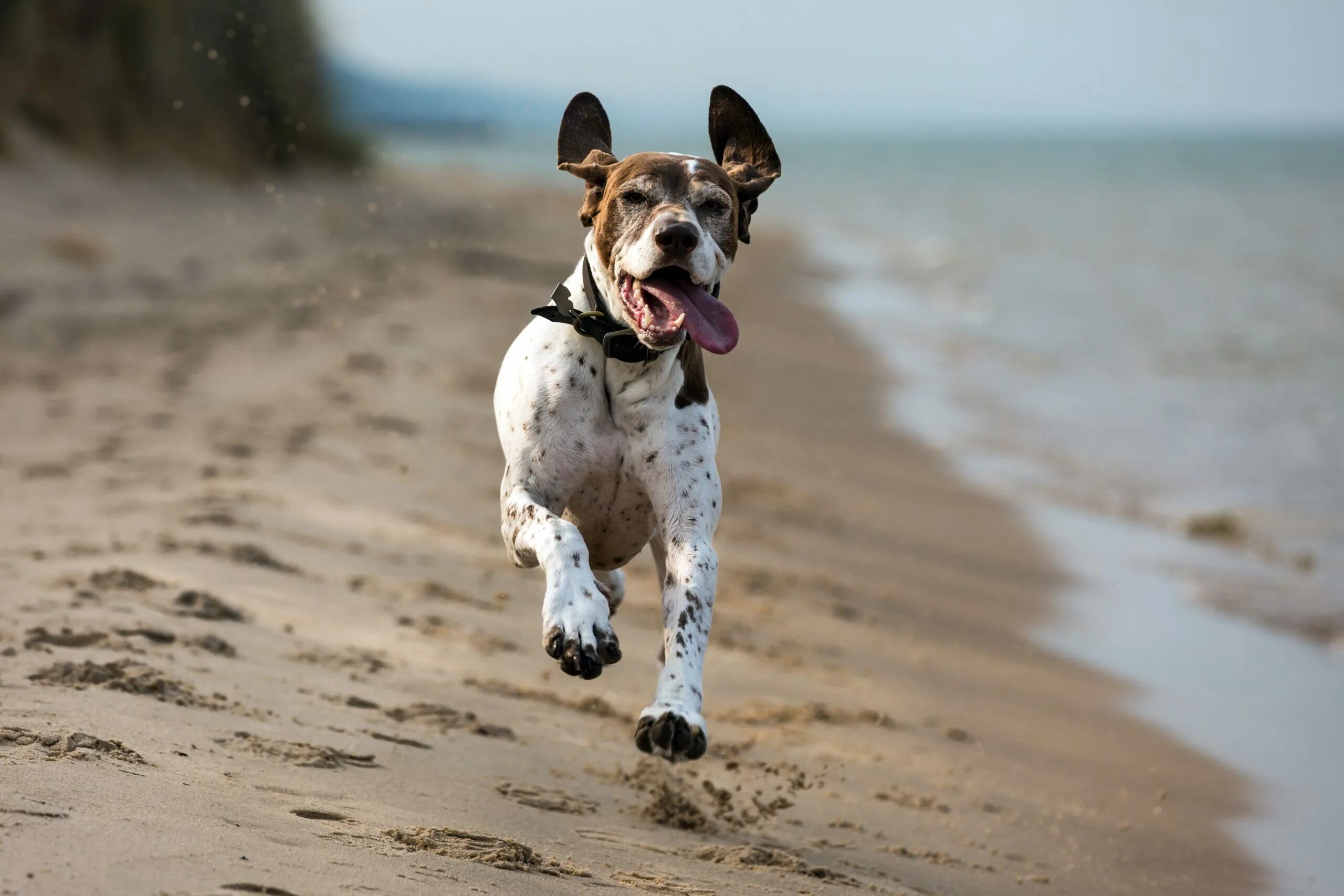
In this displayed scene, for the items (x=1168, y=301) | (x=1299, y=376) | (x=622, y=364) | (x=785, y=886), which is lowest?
(x=785, y=886)

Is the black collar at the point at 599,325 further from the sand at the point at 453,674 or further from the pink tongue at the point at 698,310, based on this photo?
the sand at the point at 453,674

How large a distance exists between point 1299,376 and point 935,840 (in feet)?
45.1

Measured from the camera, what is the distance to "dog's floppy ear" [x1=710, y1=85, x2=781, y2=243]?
4863mm

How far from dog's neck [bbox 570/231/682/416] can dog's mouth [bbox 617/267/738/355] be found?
14cm

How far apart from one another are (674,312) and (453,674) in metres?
2.31

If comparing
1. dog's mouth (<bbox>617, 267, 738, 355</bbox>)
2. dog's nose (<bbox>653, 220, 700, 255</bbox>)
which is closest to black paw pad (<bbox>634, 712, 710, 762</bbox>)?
dog's mouth (<bbox>617, 267, 738, 355</bbox>)

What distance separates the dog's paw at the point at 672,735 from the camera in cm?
380

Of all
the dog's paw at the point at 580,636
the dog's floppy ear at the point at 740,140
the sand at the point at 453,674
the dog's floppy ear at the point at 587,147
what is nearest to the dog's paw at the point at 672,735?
the dog's paw at the point at 580,636

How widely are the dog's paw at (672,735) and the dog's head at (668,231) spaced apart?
949 mm

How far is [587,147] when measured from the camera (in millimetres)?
4945

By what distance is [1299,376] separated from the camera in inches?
680

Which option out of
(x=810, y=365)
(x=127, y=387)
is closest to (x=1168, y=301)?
(x=810, y=365)

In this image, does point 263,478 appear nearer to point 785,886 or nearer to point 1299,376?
point 785,886

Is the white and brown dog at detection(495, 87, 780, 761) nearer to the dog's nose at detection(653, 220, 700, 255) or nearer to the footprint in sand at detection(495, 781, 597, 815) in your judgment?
the dog's nose at detection(653, 220, 700, 255)
